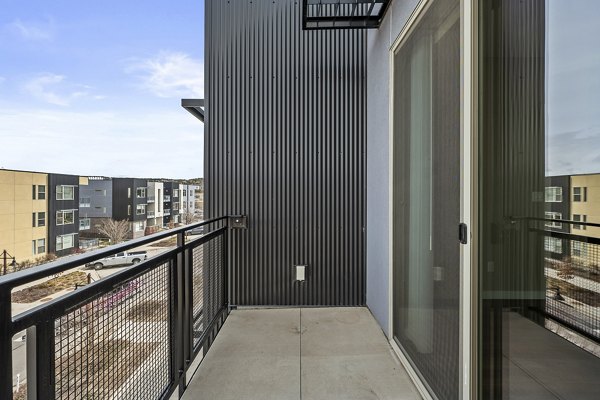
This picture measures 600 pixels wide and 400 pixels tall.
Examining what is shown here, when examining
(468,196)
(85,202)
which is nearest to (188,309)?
(468,196)

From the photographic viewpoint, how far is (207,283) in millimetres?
2572

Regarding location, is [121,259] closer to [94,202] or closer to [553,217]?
[553,217]

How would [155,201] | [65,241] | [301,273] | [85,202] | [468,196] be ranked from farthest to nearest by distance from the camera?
1. [155,201]
2. [85,202]
3. [65,241]
4. [301,273]
5. [468,196]

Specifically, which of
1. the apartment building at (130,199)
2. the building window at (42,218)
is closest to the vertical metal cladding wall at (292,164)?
the building window at (42,218)

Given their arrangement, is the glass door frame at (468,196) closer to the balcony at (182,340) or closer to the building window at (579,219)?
the building window at (579,219)

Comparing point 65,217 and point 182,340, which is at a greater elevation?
point 65,217

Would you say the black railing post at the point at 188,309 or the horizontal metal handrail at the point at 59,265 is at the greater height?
the horizontal metal handrail at the point at 59,265

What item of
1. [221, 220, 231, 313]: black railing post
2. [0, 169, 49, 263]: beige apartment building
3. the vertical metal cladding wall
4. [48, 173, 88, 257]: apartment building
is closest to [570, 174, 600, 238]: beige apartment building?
the vertical metal cladding wall

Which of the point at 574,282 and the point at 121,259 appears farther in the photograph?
the point at 121,259

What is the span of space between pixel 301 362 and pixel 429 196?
1.47 metres

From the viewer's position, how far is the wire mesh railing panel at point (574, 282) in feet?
2.58

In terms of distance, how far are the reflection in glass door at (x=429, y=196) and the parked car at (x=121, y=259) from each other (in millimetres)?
1433

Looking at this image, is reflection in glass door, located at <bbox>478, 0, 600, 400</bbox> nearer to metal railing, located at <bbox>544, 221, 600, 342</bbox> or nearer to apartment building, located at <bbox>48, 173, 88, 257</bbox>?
metal railing, located at <bbox>544, 221, 600, 342</bbox>

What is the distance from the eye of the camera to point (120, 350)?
48.6 inches
